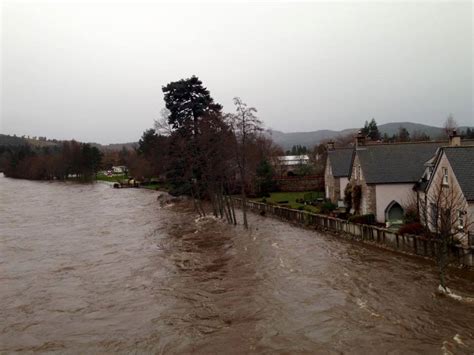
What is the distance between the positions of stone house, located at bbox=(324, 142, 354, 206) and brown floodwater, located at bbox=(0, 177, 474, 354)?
1054 cm

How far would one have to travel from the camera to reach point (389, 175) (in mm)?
29953

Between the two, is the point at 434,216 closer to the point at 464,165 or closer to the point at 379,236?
the point at 464,165

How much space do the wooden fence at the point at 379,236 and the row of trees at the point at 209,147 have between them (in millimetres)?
4592

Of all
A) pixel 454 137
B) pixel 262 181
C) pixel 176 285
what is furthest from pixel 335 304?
pixel 262 181

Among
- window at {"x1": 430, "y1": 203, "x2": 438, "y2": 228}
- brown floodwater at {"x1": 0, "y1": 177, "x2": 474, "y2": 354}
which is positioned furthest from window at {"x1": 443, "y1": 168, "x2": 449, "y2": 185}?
brown floodwater at {"x1": 0, "y1": 177, "x2": 474, "y2": 354}

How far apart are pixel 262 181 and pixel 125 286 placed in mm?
37074

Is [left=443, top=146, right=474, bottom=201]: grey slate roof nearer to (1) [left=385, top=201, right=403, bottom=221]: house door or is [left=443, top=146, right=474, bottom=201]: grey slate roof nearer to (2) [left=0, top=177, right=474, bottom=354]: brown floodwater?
(2) [left=0, top=177, right=474, bottom=354]: brown floodwater

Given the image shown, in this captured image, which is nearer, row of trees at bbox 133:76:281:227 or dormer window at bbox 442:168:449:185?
dormer window at bbox 442:168:449:185

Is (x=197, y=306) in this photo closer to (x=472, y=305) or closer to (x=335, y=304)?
(x=335, y=304)

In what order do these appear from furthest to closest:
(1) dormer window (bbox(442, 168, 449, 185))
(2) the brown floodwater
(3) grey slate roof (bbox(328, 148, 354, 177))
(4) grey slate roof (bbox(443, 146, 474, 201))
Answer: (3) grey slate roof (bbox(328, 148, 354, 177))
(1) dormer window (bbox(442, 168, 449, 185))
(4) grey slate roof (bbox(443, 146, 474, 201))
(2) the brown floodwater

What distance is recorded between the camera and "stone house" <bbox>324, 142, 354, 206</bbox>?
4009cm

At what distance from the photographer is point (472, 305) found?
15.5 metres

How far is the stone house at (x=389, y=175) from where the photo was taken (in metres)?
29.4

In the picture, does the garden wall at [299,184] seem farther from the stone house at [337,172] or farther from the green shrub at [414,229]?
the green shrub at [414,229]
